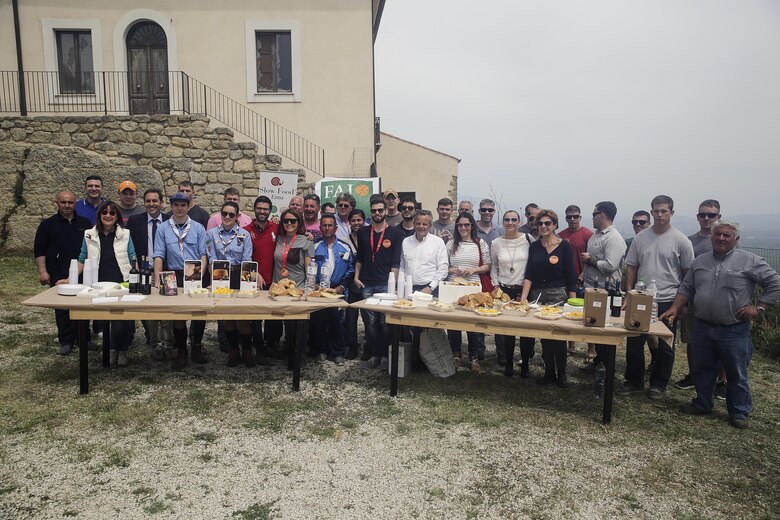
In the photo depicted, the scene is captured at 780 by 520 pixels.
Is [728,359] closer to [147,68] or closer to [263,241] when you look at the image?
[263,241]

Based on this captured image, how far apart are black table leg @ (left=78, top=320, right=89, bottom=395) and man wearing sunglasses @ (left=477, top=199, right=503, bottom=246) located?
14.5ft

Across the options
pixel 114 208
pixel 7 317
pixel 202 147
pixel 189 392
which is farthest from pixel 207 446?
pixel 202 147

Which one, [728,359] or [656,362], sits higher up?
[728,359]

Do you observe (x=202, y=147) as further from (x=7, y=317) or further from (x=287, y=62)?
(x=7, y=317)

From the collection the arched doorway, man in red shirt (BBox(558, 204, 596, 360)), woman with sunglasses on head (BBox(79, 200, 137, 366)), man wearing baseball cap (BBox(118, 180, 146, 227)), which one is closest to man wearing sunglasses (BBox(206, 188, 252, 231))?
man wearing baseball cap (BBox(118, 180, 146, 227))

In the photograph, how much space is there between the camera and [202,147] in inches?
476

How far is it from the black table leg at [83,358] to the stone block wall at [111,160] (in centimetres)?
788

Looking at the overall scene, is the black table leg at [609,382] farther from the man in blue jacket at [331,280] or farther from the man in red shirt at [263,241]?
the man in red shirt at [263,241]

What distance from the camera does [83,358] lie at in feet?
15.2

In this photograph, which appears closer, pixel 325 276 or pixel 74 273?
pixel 74 273

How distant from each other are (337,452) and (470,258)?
2.73 meters

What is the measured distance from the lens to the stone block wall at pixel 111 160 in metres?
11.7

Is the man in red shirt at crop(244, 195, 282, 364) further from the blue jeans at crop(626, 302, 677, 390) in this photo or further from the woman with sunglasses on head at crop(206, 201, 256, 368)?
the blue jeans at crop(626, 302, 677, 390)

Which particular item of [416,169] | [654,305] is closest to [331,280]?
[654,305]
